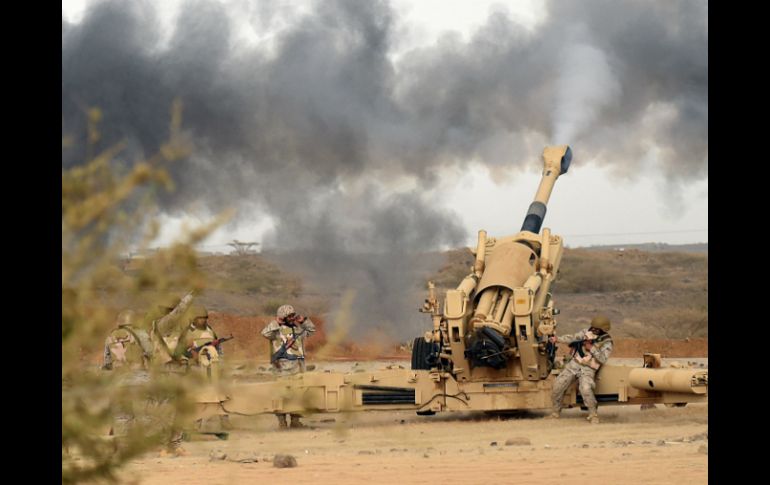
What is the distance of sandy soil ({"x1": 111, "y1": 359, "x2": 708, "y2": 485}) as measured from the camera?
10461 millimetres

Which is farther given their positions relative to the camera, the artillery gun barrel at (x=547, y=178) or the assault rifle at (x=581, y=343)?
the artillery gun barrel at (x=547, y=178)

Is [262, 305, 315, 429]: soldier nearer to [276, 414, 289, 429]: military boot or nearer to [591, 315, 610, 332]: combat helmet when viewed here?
[276, 414, 289, 429]: military boot

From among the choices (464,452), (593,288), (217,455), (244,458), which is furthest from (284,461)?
(593,288)

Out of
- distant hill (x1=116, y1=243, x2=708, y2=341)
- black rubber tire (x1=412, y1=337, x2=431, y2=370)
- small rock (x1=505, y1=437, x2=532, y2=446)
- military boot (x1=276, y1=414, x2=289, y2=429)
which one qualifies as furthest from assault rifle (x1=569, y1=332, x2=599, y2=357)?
distant hill (x1=116, y1=243, x2=708, y2=341)

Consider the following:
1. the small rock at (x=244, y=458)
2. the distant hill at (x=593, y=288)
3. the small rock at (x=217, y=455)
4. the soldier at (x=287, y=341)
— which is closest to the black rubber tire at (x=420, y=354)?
the soldier at (x=287, y=341)

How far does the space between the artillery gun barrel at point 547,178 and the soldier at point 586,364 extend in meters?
2.27

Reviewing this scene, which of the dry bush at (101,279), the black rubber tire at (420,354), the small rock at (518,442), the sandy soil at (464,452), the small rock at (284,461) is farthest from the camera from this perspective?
the black rubber tire at (420,354)

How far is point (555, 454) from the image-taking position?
11719 millimetres

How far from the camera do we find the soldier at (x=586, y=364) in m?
14.4

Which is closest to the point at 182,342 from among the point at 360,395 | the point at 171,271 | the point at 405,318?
the point at 171,271

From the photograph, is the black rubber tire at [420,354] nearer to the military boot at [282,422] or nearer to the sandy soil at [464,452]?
the sandy soil at [464,452]

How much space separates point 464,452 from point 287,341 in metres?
3.79

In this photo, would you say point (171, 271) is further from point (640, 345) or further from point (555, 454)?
point (640, 345)

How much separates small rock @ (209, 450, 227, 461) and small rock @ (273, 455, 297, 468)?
2.47ft
